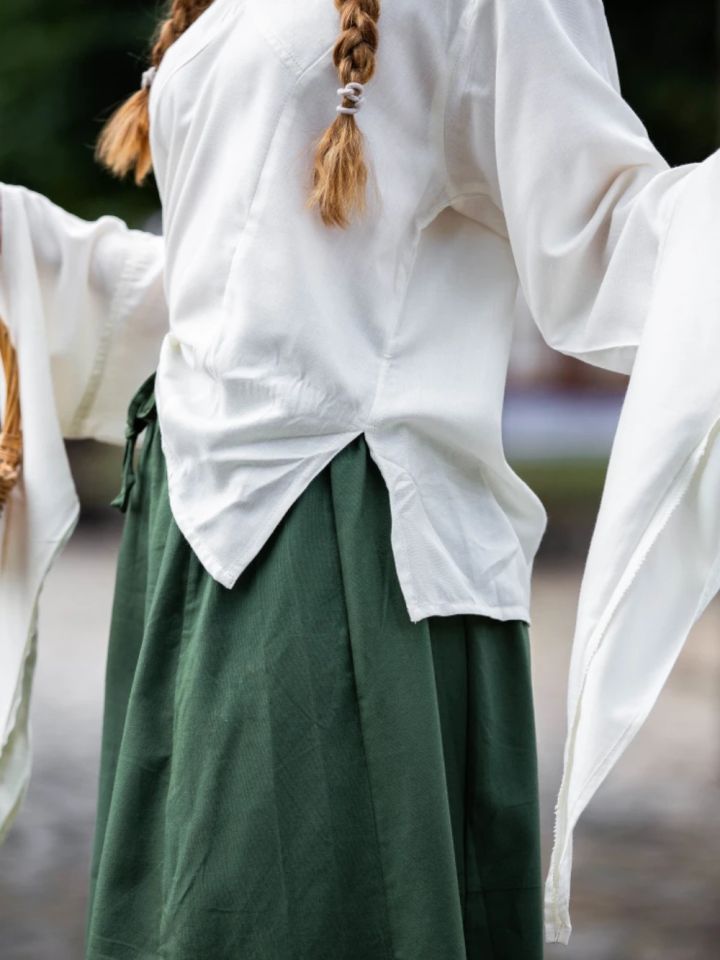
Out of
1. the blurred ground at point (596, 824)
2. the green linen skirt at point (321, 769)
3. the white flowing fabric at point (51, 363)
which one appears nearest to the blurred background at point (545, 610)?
the blurred ground at point (596, 824)

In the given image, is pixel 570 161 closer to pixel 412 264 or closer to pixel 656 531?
pixel 412 264

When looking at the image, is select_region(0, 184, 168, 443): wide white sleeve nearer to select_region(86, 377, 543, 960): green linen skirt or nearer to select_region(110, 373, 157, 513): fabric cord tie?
select_region(110, 373, 157, 513): fabric cord tie

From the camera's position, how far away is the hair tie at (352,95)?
160 cm

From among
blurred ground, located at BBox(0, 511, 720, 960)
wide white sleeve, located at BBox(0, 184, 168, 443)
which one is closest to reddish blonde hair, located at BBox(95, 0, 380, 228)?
wide white sleeve, located at BBox(0, 184, 168, 443)

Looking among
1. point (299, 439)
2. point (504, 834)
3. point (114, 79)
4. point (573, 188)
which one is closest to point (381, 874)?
A: point (504, 834)

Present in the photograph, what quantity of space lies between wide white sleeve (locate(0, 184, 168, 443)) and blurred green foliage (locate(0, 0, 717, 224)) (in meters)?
9.04

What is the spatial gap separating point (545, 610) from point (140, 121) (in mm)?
5918

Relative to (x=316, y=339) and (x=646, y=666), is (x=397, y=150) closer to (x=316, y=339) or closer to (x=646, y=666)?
(x=316, y=339)

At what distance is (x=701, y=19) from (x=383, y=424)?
10.5 m

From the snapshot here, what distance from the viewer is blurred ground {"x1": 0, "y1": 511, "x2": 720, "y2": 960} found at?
3.52 meters

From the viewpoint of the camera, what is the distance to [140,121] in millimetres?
2074

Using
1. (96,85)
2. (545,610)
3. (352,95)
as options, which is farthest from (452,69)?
(96,85)

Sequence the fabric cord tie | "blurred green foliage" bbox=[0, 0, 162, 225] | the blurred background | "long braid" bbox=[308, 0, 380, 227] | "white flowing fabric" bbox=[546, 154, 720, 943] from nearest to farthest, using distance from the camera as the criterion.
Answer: "white flowing fabric" bbox=[546, 154, 720, 943] → "long braid" bbox=[308, 0, 380, 227] → the fabric cord tie → the blurred background → "blurred green foliage" bbox=[0, 0, 162, 225]

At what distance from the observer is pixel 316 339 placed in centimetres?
162
